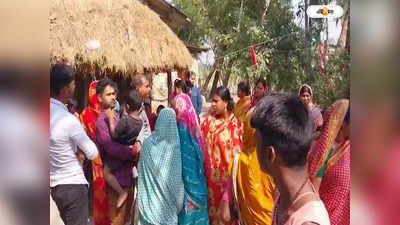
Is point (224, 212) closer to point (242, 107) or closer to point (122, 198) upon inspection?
point (122, 198)

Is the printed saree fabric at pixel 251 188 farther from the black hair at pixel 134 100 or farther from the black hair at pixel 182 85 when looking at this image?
the black hair at pixel 134 100

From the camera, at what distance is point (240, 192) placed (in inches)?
104

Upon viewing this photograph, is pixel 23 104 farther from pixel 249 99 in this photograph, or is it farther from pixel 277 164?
pixel 249 99

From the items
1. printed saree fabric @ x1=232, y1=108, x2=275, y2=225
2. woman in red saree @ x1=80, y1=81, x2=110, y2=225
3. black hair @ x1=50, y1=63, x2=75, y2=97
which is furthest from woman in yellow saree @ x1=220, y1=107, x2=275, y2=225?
black hair @ x1=50, y1=63, x2=75, y2=97

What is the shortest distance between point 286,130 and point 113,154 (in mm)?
1609

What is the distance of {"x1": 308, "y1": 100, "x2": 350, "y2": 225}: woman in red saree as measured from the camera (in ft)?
5.85

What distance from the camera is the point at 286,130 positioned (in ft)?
4.82

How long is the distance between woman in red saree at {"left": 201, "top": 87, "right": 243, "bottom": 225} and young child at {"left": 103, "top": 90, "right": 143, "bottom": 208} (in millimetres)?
365

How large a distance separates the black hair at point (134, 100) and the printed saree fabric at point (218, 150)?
1.20 ft

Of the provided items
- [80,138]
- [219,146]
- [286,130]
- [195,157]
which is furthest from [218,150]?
[286,130]

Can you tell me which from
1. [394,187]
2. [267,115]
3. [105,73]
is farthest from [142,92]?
[394,187]

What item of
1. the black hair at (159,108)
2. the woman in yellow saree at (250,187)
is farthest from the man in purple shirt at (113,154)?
the woman in yellow saree at (250,187)

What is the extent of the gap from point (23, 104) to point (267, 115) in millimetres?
678

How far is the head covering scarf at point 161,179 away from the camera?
2822 mm
